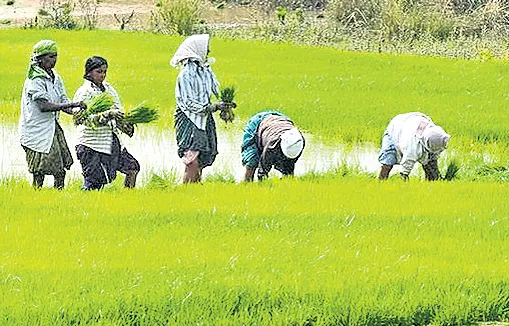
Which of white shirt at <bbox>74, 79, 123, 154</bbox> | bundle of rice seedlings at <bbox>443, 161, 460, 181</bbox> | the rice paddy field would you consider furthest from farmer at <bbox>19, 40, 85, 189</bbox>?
bundle of rice seedlings at <bbox>443, 161, 460, 181</bbox>

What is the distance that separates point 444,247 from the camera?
6.68m

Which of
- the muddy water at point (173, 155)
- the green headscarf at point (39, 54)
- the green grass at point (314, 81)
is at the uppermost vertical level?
the green headscarf at point (39, 54)

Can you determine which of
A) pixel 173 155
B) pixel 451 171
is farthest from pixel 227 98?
pixel 173 155

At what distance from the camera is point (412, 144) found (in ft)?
27.6

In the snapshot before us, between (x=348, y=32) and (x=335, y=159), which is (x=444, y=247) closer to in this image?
(x=335, y=159)

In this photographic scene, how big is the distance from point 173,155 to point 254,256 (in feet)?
15.7

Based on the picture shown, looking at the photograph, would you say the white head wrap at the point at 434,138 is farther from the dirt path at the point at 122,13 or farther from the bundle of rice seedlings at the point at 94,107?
the dirt path at the point at 122,13

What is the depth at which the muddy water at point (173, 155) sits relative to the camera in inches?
395

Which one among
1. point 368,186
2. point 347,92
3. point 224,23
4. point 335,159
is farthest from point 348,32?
point 368,186

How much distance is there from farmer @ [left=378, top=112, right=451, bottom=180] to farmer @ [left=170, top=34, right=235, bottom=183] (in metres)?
1.34

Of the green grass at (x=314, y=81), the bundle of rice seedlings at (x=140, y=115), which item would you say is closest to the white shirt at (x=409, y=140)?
the bundle of rice seedlings at (x=140, y=115)

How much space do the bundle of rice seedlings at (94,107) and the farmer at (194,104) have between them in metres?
0.68

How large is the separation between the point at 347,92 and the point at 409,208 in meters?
6.84

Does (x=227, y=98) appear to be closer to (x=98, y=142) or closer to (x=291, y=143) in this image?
(x=291, y=143)
